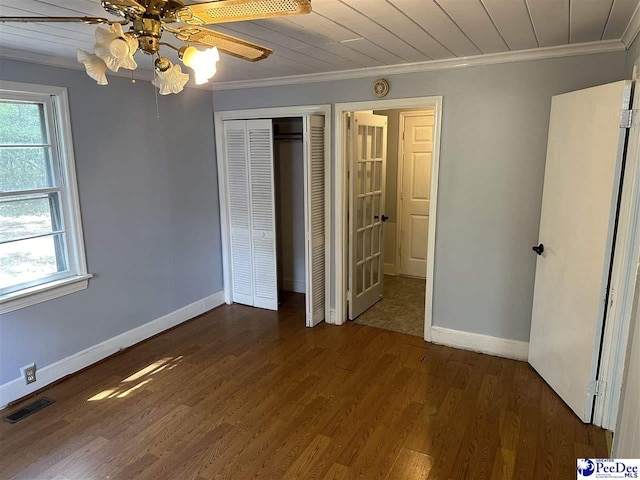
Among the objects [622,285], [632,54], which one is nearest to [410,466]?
[622,285]

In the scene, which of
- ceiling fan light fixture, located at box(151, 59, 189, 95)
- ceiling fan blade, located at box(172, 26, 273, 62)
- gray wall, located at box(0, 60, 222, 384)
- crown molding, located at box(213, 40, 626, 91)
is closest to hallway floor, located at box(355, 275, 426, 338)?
gray wall, located at box(0, 60, 222, 384)

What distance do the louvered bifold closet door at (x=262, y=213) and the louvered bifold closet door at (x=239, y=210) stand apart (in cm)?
6

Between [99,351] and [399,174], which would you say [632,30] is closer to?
[399,174]

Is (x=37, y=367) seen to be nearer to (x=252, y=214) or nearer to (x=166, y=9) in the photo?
(x=252, y=214)

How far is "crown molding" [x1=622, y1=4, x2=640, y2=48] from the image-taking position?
2.09 m

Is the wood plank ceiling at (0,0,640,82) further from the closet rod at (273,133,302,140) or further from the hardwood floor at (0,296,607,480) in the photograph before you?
the hardwood floor at (0,296,607,480)

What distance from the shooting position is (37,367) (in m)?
2.93

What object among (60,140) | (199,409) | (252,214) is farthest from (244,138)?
(199,409)

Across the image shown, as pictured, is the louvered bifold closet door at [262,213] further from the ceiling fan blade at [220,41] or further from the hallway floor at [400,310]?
the ceiling fan blade at [220,41]

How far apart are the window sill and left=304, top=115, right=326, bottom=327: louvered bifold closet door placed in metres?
1.81

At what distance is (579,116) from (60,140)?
3389 millimetres

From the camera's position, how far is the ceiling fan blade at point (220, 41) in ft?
5.17

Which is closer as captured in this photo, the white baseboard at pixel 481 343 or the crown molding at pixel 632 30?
the crown molding at pixel 632 30

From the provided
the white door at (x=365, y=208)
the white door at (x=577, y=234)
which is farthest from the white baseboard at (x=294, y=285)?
the white door at (x=577, y=234)
